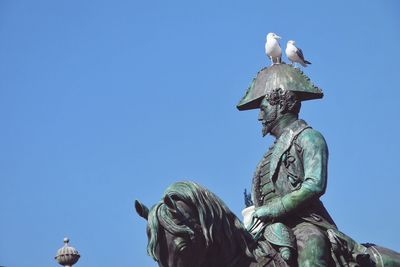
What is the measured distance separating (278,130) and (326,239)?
4.81ft

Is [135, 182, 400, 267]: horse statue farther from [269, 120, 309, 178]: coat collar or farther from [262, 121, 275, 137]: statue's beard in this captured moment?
[262, 121, 275, 137]: statue's beard

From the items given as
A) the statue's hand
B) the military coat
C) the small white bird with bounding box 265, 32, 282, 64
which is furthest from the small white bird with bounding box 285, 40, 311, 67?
the statue's hand

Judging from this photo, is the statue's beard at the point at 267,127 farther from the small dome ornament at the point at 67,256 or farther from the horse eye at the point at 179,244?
the small dome ornament at the point at 67,256

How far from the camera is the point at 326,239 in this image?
11969 mm

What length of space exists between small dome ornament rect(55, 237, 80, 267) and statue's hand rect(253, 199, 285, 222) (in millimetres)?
18121

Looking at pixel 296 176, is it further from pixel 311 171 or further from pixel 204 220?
pixel 204 220

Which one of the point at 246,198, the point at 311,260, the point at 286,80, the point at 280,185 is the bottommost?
the point at 311,260

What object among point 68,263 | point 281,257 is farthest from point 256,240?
point 68,263

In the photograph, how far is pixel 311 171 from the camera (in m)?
12.2

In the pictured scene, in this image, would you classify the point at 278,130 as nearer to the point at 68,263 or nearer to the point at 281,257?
the point at 281,257

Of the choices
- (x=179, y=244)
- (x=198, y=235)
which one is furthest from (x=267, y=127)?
(x=179, y=244)

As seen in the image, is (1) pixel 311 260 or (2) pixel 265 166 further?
(2) pixel 265 166

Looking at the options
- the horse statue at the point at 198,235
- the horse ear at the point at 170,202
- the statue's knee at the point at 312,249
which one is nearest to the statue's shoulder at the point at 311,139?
the statue's knee at the point at 312,249

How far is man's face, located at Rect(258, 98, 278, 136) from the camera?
1292cm
